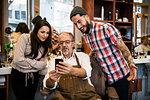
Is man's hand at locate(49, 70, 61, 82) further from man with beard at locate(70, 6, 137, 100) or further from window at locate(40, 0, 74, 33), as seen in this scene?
window at locate(40, 0, 74, 33)

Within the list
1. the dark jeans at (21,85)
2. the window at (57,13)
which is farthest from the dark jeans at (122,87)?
the window at (57,13)

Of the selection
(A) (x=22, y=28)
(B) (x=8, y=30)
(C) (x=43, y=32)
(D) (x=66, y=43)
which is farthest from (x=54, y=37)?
(D) (x=66, y=43)

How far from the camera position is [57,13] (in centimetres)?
339

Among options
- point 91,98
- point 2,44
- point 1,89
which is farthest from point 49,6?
point 91,98

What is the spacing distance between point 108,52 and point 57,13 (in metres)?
1.98

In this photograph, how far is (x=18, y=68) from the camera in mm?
2033

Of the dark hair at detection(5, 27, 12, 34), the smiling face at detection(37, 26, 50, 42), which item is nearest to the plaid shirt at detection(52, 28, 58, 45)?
the dark hair at detection(5, 27, 12, 34)

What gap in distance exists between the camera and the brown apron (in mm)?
1604

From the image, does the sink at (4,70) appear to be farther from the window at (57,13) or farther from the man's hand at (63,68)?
the window at (57,13)

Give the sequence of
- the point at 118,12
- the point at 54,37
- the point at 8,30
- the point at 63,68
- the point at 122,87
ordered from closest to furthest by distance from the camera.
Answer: the point at 63,68, the point at 122,87, the point at 8,30, the point at 54,37, the point at 118,12

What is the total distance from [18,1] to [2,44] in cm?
83

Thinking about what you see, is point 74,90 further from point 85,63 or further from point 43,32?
point 43,32

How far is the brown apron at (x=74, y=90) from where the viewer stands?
1604 millimetres

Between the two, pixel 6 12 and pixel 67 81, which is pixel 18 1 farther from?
pixel 67 81
